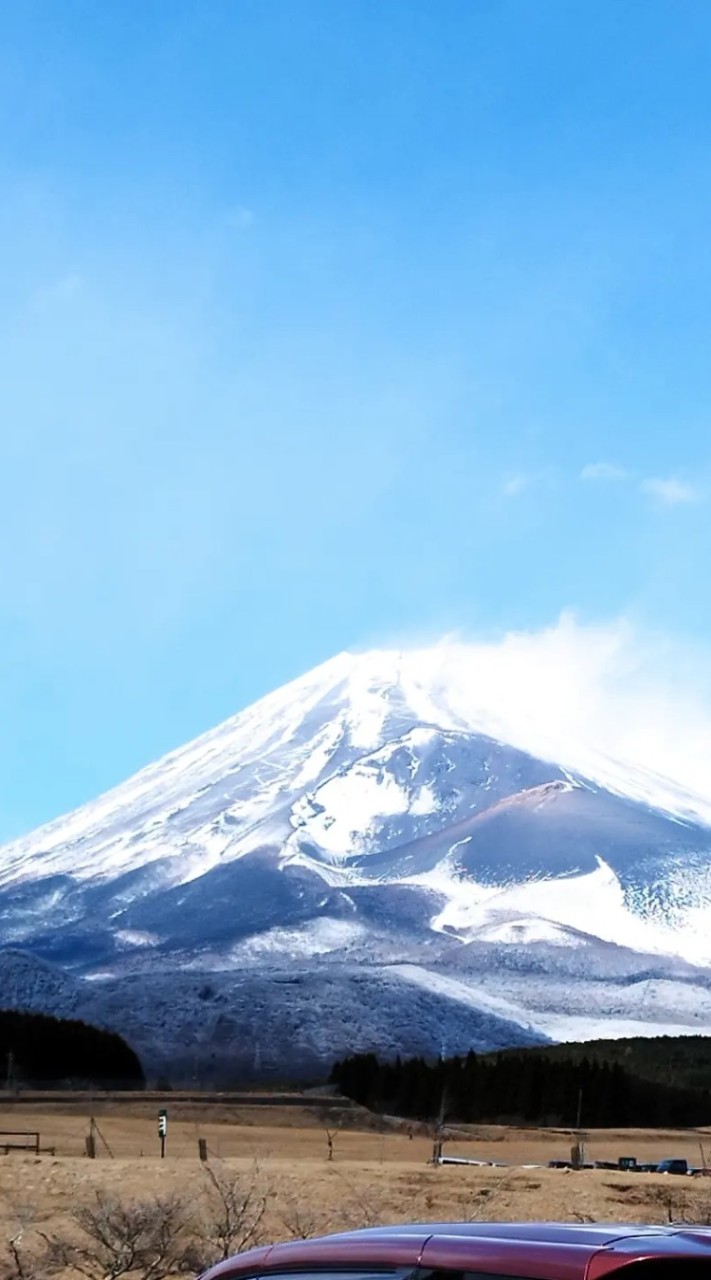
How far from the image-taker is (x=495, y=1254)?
346 centimetres

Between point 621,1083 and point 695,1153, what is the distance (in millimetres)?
17767

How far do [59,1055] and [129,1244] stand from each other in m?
61.4

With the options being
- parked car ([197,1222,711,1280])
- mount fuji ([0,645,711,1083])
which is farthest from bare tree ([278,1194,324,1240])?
mount fuji ([0,645,711,1083])

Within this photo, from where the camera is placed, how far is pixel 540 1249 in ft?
11.1

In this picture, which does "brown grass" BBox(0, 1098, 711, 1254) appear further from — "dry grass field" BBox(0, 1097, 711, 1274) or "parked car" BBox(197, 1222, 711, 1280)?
"parked car" BBox(197, 1222, 711, 1280)

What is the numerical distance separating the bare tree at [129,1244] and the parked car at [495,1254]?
12722 mm

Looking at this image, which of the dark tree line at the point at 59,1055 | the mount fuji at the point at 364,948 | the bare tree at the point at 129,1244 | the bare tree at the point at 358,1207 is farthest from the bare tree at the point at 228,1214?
the mount fuji at the point at 364,948

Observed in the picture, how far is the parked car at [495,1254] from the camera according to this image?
10.8 ft

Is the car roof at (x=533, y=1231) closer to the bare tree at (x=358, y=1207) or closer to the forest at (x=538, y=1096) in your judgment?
the bare tree at (x=358, y=1207)

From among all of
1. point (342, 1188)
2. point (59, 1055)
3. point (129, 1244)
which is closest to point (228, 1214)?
point (129, 1244)

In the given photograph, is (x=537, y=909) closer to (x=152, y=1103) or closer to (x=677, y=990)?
(x=677, y=990)

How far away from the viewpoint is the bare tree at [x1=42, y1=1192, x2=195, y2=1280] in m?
17.5

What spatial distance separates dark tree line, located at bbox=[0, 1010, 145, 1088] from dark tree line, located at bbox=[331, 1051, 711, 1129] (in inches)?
522

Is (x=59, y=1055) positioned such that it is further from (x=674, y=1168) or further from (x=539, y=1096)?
(x=674, y=1168)
